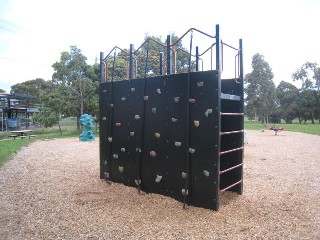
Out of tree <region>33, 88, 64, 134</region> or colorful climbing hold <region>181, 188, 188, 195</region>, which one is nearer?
colorful climbing hold <region>181, 188, 188, 195</region>

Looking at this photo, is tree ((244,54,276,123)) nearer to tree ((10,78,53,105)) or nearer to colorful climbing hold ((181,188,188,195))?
tree ((10,78,53,105))

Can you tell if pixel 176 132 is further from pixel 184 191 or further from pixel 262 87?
pixel 262 87

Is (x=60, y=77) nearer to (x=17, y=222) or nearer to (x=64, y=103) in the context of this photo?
(x=64, y=103)

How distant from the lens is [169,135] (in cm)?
433

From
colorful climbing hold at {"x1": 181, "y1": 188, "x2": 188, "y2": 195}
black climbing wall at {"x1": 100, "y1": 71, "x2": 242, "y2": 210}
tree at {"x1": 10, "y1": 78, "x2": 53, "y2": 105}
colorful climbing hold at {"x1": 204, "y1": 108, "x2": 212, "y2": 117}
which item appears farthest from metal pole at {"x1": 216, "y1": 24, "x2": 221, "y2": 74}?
tree at {"x1": 10, "y1": 78, "x2": 53, "y2": 105}

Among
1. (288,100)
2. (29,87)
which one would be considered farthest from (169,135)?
(29,87)

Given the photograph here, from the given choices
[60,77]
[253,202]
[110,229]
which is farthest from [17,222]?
[60,77]

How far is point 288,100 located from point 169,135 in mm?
47253

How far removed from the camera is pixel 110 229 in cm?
329

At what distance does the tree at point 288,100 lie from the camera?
44438 millimetres

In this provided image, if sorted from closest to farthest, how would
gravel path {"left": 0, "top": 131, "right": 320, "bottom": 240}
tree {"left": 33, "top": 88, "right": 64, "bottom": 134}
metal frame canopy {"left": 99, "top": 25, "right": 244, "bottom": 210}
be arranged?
gravel path {"left": 0, "top": 131, "right": 320, "bottom": 240} < metal frame canopy {"left": 99, "top": 25, "right": 244, "bottom": 210} < tree {"left": 33, "top": 88, "right": 64, "bottom": 134}

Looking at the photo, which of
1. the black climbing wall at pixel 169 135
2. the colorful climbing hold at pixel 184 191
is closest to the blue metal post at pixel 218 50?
the black climbing wall at pixel 169 135

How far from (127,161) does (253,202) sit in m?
2.23

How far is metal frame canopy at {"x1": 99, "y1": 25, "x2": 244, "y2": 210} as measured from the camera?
3.83m
